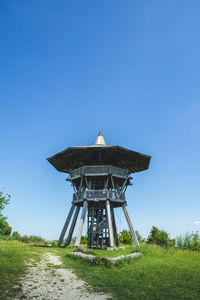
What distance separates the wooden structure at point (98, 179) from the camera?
17.8 m

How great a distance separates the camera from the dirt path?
5.13m

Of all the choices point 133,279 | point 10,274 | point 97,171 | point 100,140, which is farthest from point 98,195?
point 10,274

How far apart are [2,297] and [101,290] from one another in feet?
8.84

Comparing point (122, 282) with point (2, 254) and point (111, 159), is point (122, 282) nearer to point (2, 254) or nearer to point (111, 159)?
point (2, 254)

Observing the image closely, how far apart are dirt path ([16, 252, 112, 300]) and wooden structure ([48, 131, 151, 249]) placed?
943cm

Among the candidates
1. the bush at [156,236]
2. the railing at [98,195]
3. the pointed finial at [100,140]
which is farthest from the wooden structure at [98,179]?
the bush at [156,236]

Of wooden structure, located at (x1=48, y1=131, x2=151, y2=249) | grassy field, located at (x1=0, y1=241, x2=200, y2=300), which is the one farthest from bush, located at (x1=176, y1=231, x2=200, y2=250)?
grassy field, located at (x1=0, y1=241, x2=200, y2=300)

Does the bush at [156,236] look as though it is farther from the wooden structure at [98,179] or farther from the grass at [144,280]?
the grass at [144,280]

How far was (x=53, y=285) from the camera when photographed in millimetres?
6051

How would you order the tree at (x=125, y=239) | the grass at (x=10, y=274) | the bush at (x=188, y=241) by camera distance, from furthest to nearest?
1. the tree at (x=125, y=239)
2. the bush at (x=188, y=241)
3. the grass at (x=10, y=274)

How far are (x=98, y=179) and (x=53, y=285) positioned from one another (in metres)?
15.1

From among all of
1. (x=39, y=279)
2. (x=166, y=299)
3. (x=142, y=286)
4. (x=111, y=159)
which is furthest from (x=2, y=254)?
(x=111, y=159)

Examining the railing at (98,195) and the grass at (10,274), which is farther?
the railing at (98,195)

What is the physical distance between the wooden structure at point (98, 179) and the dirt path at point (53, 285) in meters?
9.43
